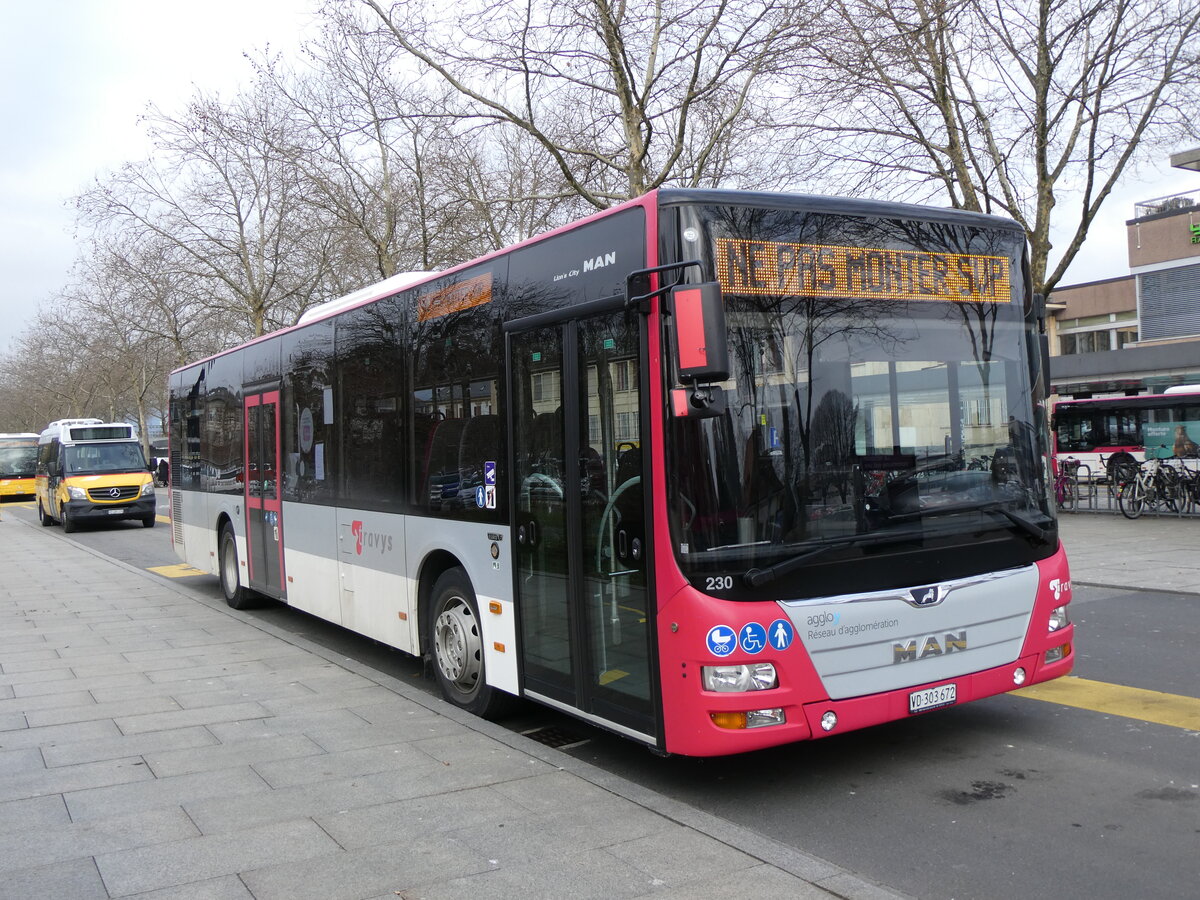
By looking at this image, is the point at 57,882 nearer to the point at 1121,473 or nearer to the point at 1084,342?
the point at 1121,473

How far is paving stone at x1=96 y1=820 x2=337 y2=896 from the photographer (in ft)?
13.6

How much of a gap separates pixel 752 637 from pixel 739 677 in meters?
0.20

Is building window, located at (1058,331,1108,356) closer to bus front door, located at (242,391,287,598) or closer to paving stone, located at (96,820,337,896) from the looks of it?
bus front door, located at (242,391,287,598)

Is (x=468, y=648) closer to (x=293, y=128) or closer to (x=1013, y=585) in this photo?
(x=1013, y=585)

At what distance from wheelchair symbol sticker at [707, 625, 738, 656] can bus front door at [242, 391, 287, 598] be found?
21.7 feet

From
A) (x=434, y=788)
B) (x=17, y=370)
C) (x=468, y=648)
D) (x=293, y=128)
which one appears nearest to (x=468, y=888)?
(x=434, y=788)

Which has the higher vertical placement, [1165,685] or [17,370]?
[17,370]

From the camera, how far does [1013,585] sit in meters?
5.43

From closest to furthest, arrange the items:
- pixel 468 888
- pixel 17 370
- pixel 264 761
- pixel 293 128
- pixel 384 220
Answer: pixel 468 888
pixel 264 761
pixel 293 128
pixel 384 220
pixel 17 370

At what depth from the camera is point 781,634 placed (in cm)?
470

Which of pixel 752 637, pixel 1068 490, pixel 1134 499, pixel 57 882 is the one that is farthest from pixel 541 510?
pixel 1068 490

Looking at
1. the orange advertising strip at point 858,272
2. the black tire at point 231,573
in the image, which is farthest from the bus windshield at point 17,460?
the orange advertising strip at point 858,272

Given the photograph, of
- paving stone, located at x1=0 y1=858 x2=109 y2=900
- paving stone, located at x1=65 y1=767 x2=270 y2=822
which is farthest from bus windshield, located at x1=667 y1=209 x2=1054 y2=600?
paving stone, located at x1=0 y1=858 x2=109 y2=900

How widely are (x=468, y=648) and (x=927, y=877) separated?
3500 mm
